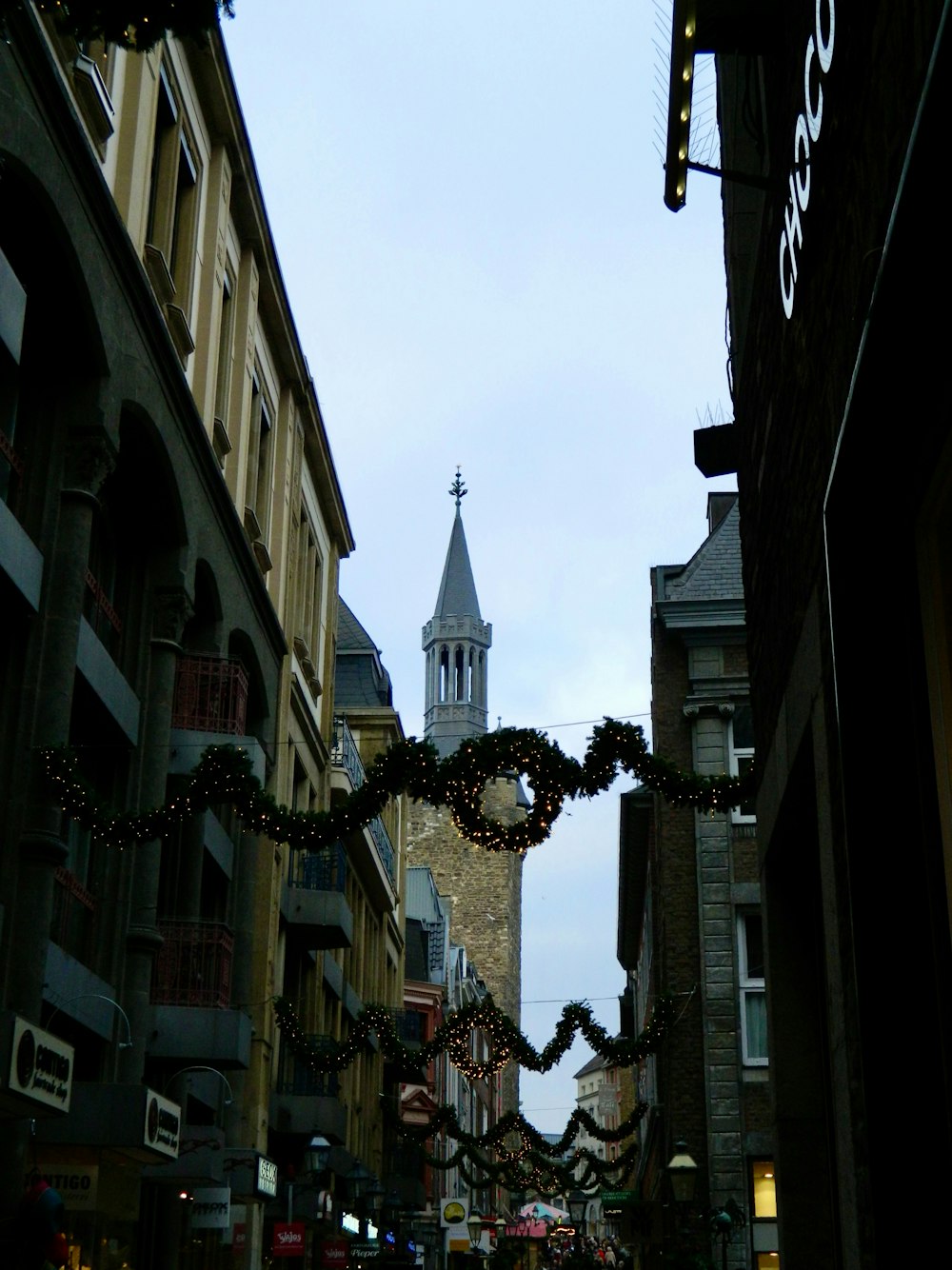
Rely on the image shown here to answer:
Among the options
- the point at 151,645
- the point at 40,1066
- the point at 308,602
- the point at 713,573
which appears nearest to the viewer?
the point at 40,1066

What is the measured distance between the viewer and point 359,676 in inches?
1881

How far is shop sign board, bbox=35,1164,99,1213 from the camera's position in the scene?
1482 centimetres

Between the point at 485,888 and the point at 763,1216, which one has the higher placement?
the point at 485,888

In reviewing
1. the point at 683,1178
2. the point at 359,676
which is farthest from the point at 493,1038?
the point at 359,676

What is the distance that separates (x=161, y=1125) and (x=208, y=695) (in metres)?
7.59

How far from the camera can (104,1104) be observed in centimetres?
1434

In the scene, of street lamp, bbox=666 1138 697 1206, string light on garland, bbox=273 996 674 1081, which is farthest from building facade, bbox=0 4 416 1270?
street lamp, bbox=666 1138 697 1206

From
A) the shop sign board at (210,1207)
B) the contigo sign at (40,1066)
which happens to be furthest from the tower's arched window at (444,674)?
the contigo sign at (40,1066)

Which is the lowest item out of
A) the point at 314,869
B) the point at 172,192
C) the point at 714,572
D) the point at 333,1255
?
the point at 333,1255

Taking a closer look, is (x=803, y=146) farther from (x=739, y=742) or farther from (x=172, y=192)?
(x=739, y=742)

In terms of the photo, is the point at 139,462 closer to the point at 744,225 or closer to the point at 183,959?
the point at 183,959

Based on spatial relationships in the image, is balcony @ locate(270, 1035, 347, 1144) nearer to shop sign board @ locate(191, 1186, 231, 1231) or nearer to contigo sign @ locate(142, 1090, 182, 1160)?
shop sign board @ locate(191, 1186, 231, 1231)

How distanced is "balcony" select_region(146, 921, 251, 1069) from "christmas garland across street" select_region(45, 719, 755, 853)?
6317 millimetres

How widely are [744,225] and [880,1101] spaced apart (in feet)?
22.0
